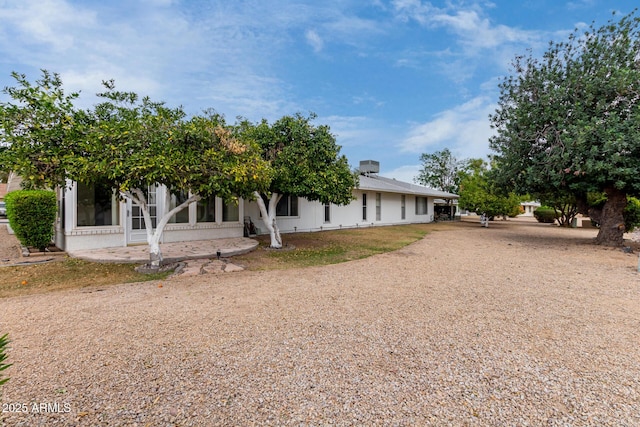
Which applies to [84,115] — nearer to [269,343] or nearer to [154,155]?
[154,155]

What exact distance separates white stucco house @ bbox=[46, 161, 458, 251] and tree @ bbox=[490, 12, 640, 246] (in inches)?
268

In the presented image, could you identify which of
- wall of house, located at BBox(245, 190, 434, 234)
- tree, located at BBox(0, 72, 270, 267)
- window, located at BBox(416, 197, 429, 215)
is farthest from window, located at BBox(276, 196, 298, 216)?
window, located at BBox(416, 197, 429, 215)

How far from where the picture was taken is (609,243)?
11.4 m

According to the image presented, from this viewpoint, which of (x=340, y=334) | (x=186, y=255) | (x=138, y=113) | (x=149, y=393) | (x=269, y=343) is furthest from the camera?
(x=186, y=255)

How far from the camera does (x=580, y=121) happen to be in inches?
376

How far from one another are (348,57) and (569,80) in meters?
8.00

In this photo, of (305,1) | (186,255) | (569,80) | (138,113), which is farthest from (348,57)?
(186,255)

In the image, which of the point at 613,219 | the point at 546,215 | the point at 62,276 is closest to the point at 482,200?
the point at 613,219

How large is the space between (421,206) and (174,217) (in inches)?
773

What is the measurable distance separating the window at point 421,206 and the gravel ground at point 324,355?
745 inches

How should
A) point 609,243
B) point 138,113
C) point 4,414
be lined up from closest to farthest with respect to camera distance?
point 4,414
point 138,113
point 609,243

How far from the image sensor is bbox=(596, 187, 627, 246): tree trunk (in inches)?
444

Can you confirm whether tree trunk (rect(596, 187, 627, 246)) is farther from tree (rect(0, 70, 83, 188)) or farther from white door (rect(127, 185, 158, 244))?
tree (rect(0, 70, 83, 188))

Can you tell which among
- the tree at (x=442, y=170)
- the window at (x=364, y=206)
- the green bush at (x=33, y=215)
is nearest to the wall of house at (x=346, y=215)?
the window at (x=364, y=206)
